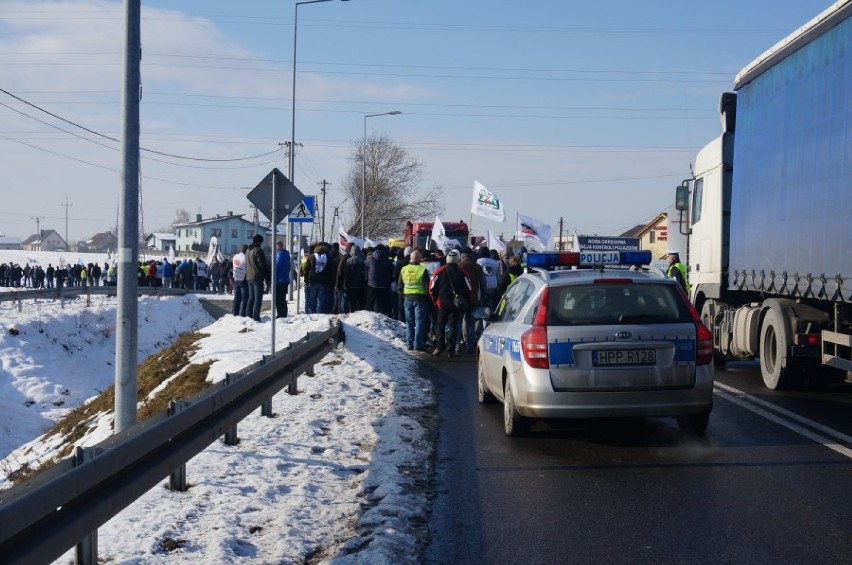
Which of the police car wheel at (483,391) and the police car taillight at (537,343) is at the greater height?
the police car taillight at (537,343)

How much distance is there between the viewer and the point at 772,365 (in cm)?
1280

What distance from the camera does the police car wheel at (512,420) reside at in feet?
30.1

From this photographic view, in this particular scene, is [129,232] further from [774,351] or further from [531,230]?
[531,230]

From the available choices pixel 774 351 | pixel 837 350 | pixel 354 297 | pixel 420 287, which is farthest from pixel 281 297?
pixel 837 350

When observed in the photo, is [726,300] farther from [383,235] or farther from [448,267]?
[383,235]

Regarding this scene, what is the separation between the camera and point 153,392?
49.3 ft

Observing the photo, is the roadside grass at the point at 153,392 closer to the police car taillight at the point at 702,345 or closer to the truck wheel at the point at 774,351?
A: the police car taillight at the point at 702,345

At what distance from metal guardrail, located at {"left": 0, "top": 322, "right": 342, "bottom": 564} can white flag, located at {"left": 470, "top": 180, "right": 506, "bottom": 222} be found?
24609 millimetres

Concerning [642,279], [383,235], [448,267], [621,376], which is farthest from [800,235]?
[383,235]

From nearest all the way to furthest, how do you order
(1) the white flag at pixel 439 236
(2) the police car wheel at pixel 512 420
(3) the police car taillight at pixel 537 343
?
1. (3) the police car taillight at pixel 537 343
2. (2) the police car wheel at pixel 512 420
3. (1) the white flag at pixel 439 236

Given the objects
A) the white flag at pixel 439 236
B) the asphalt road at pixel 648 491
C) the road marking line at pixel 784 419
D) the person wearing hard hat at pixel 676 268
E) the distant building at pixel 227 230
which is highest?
the distant building at pixel 227 230

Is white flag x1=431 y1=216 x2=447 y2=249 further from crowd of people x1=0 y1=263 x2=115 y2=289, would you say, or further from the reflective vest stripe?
crowd of people x1=0 y1=263 x2=115 y2=289

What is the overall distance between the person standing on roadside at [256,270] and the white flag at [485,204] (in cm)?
1306

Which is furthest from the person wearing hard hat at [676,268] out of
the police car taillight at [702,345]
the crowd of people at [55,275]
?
the crowd of people at [55,275]
